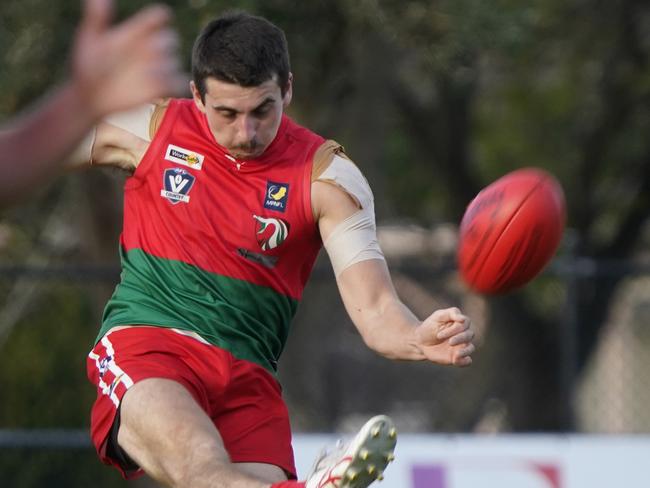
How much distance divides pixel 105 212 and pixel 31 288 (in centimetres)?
108

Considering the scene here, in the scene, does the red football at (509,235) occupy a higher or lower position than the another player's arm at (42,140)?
lower

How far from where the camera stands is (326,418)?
1115 cm

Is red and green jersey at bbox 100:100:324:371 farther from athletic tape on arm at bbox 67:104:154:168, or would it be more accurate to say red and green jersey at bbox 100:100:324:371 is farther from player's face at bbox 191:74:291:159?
player's face at bbox 191:74:291:159

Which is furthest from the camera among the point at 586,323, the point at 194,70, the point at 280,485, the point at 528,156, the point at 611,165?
the point at 528,156

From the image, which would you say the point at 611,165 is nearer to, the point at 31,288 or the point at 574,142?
the point at 574,142

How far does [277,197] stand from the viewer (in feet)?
17.4

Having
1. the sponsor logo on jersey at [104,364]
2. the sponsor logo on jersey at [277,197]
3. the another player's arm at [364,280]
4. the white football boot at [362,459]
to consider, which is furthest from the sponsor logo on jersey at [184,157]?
the white football boot at [362,459]

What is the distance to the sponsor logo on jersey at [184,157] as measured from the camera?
5.36 meters

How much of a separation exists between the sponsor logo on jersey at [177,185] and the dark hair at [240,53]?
0.32m

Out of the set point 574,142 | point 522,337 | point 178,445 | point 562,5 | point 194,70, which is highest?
point 194,70

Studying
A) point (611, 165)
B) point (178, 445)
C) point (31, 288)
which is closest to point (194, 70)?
point (178, 445)

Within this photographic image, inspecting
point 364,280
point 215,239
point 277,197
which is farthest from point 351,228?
point 215,239

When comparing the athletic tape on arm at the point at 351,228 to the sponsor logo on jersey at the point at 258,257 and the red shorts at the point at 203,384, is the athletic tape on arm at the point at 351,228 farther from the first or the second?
the red shorts at the point at 203,384

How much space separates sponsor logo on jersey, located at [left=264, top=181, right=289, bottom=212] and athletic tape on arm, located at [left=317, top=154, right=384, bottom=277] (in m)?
0.14
